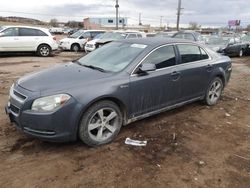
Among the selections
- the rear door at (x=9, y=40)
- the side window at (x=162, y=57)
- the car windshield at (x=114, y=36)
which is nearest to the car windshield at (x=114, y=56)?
the side window at (x=162, y=57)

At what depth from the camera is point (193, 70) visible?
5.70m

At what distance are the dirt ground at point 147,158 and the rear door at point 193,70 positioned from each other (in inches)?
23.9

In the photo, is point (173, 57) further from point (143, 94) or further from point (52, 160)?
point (52, 160)

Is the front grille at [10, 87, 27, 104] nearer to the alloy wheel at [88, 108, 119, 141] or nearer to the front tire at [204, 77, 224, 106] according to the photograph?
the alloy wheel at [88, 108, 119, 141]

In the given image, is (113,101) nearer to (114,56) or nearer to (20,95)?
(114,56)

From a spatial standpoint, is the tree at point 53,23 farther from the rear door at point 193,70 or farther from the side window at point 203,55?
the rear door at point 193,70

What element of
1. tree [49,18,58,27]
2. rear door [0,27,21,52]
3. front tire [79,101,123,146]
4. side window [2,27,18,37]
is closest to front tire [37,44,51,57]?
rear door [0,27,21,52]

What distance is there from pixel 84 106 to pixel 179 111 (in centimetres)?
277

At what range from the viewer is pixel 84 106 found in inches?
156

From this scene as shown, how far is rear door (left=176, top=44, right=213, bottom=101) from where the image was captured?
5.52m

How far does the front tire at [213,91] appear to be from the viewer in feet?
21.1

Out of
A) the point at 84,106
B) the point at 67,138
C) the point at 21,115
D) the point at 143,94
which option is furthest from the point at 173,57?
the point at 21,115

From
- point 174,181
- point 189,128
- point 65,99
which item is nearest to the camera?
point 174,181

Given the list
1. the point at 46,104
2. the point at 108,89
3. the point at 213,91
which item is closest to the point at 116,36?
the point at 213,91
